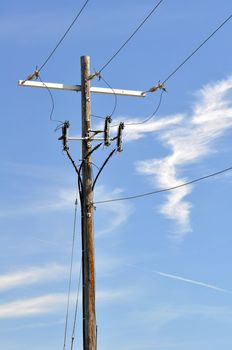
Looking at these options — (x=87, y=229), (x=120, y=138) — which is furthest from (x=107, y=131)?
(x=87, y=229)

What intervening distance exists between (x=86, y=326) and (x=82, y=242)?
166cm

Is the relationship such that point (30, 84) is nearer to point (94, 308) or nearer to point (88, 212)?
point (88, 212)

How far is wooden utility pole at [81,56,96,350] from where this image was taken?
15.3 metres

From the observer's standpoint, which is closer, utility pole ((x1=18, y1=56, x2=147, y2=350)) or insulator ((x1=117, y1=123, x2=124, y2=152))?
utility pole ((x1=18, y1=56, x2=147, y2=350))

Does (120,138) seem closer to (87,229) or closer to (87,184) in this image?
(87,184)

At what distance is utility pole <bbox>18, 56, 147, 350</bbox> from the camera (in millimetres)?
15367

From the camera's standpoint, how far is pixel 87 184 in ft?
53.6

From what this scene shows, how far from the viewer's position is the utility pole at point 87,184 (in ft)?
50.4

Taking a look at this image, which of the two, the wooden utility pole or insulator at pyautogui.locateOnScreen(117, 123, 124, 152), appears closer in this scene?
the wooden utility pole

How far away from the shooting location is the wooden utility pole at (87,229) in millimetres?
15336

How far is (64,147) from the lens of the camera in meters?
16.6

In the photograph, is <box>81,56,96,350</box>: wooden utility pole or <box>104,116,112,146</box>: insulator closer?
<box>81,56,96,350</box>: wooden utility pole

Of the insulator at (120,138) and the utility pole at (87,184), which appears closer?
the utility pole at (87,184)

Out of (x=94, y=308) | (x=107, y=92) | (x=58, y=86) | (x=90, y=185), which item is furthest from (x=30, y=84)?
(x=94, y=308)
